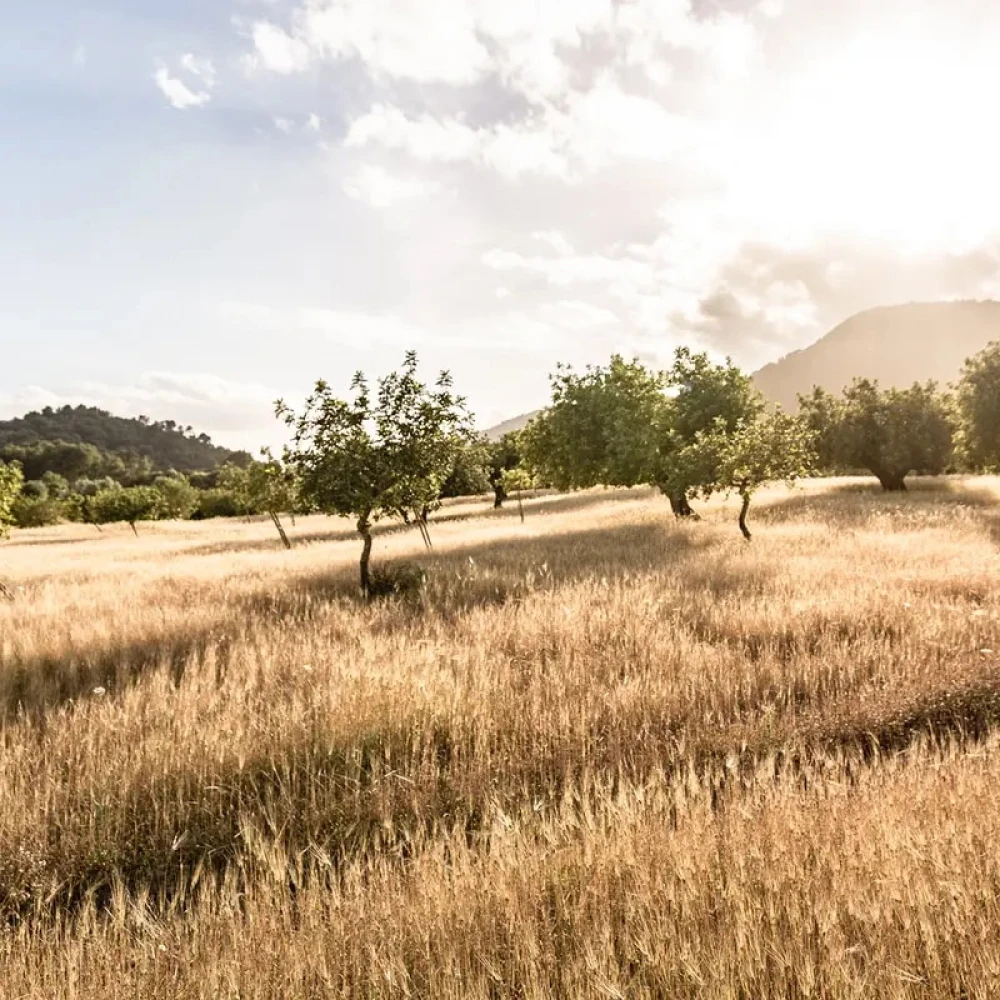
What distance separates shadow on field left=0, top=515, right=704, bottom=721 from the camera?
7.50 metres

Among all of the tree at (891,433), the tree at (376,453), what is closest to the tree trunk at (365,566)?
the tree at (376,453)

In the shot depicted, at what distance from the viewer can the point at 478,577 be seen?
46.0 feet

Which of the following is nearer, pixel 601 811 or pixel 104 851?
pixel 601 811

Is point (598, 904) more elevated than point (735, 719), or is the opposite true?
point (598, 904)

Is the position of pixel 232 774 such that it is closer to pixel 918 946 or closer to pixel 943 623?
pixel 918 946

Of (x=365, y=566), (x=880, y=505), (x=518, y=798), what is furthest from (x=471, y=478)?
(x=518, y=798)

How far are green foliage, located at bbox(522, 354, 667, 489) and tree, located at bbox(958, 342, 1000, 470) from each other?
15.8 meters

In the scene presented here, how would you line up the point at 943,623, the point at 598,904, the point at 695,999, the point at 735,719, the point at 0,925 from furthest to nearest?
1. the point at 943,623
2. the point at 735,719
3. the point at 0,925
4. the point at 598,904
5. the point at 695,999

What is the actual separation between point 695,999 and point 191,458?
20894 cm

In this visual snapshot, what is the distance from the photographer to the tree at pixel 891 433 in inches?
1612

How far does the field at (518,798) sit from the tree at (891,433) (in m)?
35.6

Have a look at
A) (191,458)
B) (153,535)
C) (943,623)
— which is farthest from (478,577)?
(191,458)

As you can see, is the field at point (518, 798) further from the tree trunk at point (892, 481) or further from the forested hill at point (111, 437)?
the forested hill at point (111, 437)

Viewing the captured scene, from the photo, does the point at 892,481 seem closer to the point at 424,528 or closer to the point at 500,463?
the point at 424,528
